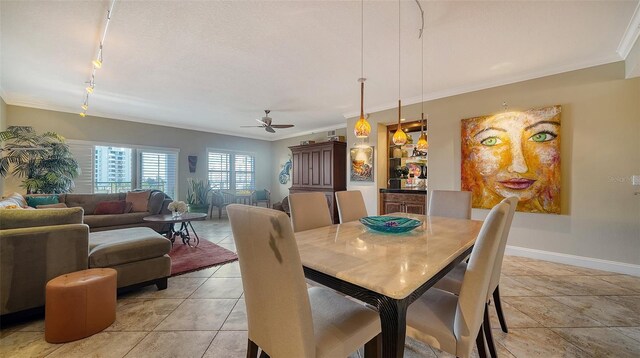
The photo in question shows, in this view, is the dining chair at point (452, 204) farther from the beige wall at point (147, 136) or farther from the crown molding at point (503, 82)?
the beige wall at point (147, 136)

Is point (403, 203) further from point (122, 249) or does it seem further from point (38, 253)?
point (38, 253)

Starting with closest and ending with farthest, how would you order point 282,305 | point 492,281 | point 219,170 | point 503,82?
point 282,305 < point 492,281 < point 503,82 < point 219,170

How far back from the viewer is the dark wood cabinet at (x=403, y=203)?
14.3ft

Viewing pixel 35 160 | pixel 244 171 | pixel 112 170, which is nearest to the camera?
pixel 35 160

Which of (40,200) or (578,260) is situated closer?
(578,260)

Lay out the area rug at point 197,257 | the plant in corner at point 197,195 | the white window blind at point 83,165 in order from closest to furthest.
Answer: the area rug at point 197,257 → the white window blind at point 83,165 → the plant in corner at point 197,195

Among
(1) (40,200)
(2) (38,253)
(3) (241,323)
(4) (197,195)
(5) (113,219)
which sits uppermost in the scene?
(1) (40,200)

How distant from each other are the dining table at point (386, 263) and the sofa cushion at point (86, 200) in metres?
4.79

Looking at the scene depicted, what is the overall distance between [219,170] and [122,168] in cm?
229

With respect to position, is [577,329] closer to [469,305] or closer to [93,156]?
[469,305]

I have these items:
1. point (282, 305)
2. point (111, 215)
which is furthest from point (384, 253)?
point (111, 215)

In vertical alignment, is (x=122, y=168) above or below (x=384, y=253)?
above

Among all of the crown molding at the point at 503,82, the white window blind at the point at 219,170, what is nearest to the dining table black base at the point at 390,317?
the crown molding at the point at 503,82

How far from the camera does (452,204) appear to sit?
271cm
